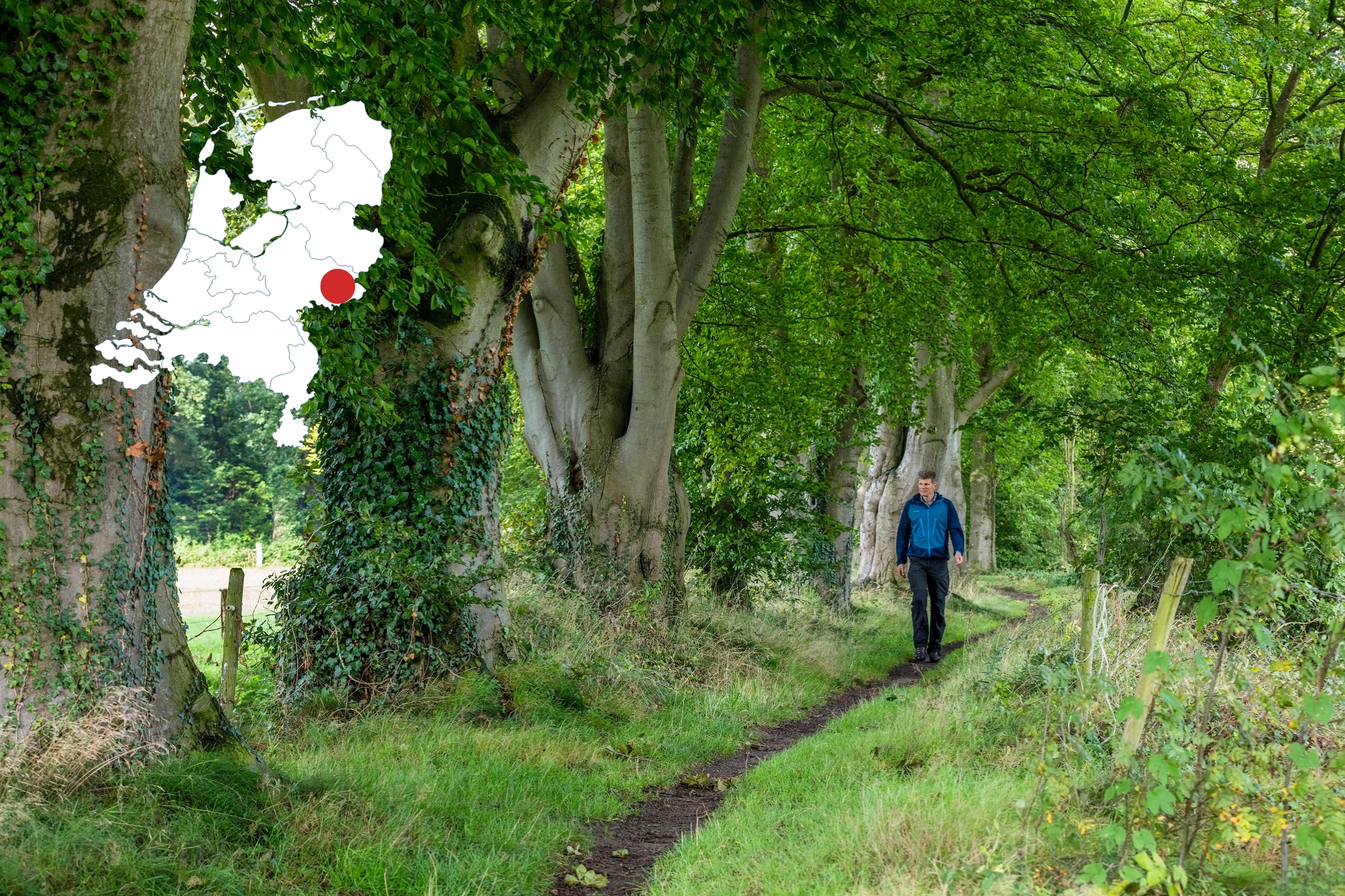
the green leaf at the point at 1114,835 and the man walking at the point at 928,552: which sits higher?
the man walking at the point at 928,552

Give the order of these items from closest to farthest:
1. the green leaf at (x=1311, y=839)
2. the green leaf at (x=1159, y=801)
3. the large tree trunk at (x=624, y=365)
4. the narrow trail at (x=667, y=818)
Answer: the green leaf at (x=1311, y=839) → the green leaf at (x=1159, y=801) → the narrow trail at (x=667, y=818) → the large tree trunk at (x=624, y=365)

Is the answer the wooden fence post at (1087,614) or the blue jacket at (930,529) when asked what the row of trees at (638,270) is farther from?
the blue jacket at (930,529)

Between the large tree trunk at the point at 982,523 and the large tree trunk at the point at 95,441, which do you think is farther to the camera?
the large tree trunk at the point at 982,523

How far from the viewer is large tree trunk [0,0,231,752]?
476cm

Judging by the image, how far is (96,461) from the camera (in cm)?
498

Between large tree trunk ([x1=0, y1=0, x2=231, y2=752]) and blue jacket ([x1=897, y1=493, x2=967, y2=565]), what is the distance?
8.91 meters

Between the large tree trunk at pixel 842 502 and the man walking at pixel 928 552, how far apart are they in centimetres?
363

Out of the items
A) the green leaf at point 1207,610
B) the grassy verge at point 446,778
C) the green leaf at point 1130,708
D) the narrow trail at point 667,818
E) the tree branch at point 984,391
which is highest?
the tree branch at point 984,391

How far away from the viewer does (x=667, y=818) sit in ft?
20.8

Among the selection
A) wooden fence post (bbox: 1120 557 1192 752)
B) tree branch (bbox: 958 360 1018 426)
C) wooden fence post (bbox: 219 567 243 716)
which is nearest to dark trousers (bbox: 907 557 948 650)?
wooden fence post (bbox: 1120 557 1192 752)

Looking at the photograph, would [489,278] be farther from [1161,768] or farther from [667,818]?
[1161,768]

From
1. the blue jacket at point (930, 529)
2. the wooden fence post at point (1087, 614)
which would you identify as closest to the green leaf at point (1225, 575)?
the wooden fence post at point (1087, 614)

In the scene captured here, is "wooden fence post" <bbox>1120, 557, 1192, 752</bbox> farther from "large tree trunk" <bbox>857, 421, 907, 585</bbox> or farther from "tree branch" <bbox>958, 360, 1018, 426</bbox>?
"tree branch" <bbox>958, 360, 1018, 426</bbox>

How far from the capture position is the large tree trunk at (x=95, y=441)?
187 inches
